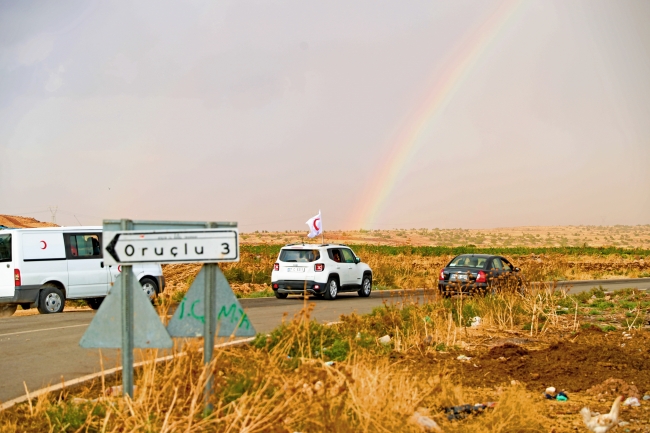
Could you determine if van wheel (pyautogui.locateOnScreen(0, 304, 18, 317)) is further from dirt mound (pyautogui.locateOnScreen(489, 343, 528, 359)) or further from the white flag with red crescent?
dirt mound (pyautogui.locateOnScreen(489, 343, 528, 359))

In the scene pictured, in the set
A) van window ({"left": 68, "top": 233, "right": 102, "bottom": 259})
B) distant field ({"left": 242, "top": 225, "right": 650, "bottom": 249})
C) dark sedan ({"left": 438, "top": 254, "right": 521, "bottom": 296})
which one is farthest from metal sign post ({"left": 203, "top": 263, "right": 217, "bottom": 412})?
distant field ({"left": 242, "top": 225, "right": 650, "bottom": 249})

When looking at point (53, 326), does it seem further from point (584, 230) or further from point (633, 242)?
point (584, 230)

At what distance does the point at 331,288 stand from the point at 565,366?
1498 cm

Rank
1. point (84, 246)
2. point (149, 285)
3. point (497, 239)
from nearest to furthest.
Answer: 1. point (84, 246)
2. point (149, 285)
3. point (497, 239)

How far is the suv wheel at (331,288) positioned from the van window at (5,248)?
9.38m

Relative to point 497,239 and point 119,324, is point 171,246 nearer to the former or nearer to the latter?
point 119,324

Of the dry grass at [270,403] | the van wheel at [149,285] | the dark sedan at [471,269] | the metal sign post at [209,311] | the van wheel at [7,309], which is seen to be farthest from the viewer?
the dark sedan at [471,269]

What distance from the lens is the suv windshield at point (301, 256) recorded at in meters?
23.8

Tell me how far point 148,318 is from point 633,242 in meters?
149

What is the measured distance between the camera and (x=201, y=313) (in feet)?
18.4

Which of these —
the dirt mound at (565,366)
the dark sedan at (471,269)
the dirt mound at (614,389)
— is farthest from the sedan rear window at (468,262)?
the dirt mound at (614,389)

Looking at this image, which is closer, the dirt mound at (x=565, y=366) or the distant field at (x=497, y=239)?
the dirt mound at (x=565, y=366)

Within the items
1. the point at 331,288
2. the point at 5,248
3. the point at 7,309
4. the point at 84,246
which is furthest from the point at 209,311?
the point at 331,288

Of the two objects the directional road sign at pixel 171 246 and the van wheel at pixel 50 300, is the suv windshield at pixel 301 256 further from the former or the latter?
the directional road sign at pixel 171 246
